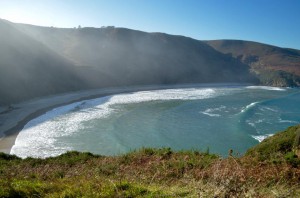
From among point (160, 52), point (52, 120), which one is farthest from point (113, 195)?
point (160, 52)

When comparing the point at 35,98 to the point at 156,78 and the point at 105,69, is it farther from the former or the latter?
the point at 156,78

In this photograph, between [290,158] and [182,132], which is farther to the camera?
[182,132]

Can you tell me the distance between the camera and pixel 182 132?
121 feet

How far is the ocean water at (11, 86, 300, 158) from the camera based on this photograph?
31.0 metres

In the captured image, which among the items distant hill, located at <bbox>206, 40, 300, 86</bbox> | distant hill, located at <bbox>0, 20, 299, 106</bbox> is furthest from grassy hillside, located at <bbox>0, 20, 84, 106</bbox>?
distant hill, located at <bbox>206, 40, 300, 86</bbox>

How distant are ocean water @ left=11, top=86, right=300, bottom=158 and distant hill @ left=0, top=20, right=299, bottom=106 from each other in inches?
746

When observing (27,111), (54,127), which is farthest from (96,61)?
(54,127)

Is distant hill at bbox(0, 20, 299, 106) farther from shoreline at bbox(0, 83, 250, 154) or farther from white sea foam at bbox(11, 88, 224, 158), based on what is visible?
white sea foam at bbox(11, 88, 224, 158)

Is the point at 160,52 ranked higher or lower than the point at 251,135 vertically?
higher

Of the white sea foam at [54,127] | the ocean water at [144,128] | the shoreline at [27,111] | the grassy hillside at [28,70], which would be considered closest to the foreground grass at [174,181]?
the ocean water at [144,128]

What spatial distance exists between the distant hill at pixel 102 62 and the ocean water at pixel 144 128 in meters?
19.0

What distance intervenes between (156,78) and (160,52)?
1313 inches

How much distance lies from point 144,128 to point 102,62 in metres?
81.5

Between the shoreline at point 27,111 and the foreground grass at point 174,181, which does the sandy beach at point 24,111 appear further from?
the foreground grass at point 174,181
